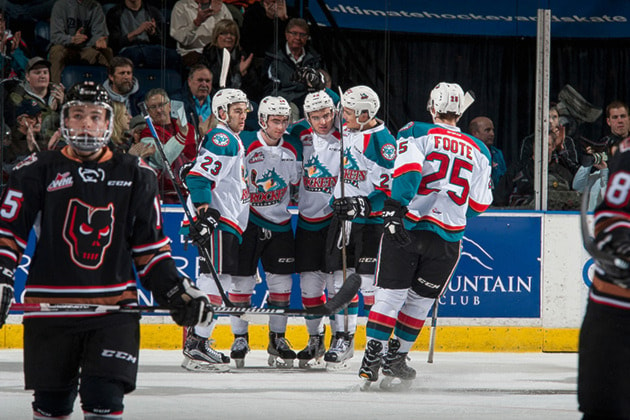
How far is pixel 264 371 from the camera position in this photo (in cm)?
543

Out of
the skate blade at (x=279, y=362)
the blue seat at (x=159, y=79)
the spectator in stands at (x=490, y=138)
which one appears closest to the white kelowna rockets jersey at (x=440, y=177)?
the skate blade at (x=279, y=362)

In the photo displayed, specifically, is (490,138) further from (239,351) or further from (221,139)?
(239,351)

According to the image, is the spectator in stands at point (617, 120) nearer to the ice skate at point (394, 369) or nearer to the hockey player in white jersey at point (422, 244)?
the hockey player in white jersey at point (422, 244)

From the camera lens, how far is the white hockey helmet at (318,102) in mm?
5566

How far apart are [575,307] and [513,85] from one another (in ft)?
4.76

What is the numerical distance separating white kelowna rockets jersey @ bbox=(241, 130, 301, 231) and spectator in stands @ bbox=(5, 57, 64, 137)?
4.77 feet

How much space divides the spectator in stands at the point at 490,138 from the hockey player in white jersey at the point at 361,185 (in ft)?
4.09

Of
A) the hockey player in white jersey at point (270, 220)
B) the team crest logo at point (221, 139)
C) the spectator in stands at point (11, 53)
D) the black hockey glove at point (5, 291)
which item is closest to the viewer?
the black hockey glove at point (5, 291)

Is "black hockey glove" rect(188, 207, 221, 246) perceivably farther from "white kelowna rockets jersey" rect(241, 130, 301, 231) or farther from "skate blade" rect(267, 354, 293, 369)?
"skate blade" rect(267, 354, 293, 369)

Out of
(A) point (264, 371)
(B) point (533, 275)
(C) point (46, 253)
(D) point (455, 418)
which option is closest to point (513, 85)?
(B) point (533, 275)

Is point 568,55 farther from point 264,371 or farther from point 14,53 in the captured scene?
point 14,53

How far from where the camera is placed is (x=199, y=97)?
6559mm

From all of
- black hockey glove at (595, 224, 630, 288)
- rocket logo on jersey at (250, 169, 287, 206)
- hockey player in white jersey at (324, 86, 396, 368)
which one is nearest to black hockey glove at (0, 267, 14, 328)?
black hockey glove at (595, 224, 630, 288)

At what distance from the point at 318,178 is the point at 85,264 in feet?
9.90
